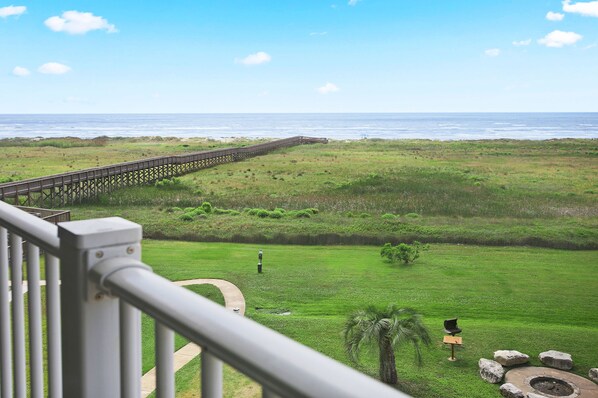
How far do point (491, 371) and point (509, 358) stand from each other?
83 centimetres

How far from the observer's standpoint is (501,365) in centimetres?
1058

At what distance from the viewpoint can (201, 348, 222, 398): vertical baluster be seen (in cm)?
84

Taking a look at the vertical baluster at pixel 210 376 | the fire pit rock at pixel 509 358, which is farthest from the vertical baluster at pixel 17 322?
the fire pit rock at pixel 509 358

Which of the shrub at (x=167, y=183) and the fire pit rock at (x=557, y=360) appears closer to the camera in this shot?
the fire pit rock at (x=557, y=360)

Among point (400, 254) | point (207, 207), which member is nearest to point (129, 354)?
point (400, 254)

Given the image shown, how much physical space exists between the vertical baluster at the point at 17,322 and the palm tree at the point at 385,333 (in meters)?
8.87

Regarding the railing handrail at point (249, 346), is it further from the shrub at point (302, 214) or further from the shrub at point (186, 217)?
the shrub at point (302, 214)

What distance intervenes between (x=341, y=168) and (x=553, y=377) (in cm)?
3287

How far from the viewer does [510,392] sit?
30.9 feet

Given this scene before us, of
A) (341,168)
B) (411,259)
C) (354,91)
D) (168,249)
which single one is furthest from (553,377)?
(354,91)

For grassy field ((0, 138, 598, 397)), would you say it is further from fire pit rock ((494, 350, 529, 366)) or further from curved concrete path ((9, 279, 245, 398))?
fire pit rock ((494, 350, 529, 366))

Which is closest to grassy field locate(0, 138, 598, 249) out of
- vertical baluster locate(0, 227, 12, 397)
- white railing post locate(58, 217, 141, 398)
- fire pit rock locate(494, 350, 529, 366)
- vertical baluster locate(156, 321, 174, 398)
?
fire pit rock locate(494, 350, 529, 366)

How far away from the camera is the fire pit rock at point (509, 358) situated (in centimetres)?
1070

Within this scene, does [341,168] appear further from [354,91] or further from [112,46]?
[354,91]
